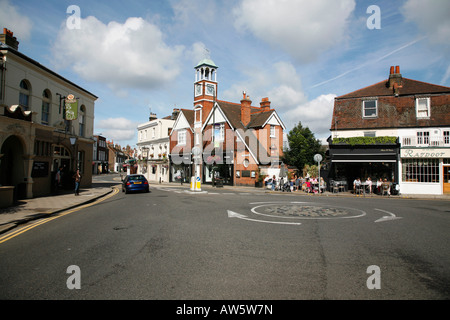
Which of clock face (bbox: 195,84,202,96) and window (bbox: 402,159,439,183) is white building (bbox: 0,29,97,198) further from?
window (bbox: 402,159,439,183)

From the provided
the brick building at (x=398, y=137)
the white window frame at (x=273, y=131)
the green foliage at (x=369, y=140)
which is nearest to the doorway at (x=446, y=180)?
the brick building at (x=398, y=137)

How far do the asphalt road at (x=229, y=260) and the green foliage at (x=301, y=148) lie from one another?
26.8 m

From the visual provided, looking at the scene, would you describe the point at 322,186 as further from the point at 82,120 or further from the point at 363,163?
the point at 82,120

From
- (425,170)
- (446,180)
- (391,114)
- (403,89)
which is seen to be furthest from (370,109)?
(446,180)

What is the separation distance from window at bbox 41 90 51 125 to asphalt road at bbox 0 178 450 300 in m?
13.6

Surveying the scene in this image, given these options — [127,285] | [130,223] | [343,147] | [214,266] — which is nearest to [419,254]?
[214,266]

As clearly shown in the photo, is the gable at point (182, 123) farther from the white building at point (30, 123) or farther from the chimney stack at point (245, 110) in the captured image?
the white building at point (30, 123)

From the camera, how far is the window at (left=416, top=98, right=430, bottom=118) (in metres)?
24.9

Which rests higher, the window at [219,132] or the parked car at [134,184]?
the window at [219,132]

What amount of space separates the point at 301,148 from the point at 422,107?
13.9 metres

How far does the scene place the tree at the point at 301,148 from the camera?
35.7 m

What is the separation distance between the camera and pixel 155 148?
167 feet

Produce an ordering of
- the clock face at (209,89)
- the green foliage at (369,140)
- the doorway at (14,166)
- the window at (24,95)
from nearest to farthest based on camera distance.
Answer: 1. the doorway at (14,166)
2. the window at (24,95)
3. the green foliage at (369,140)
4. the clock face at (209,89)

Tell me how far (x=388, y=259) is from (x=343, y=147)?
2207 centimetres
